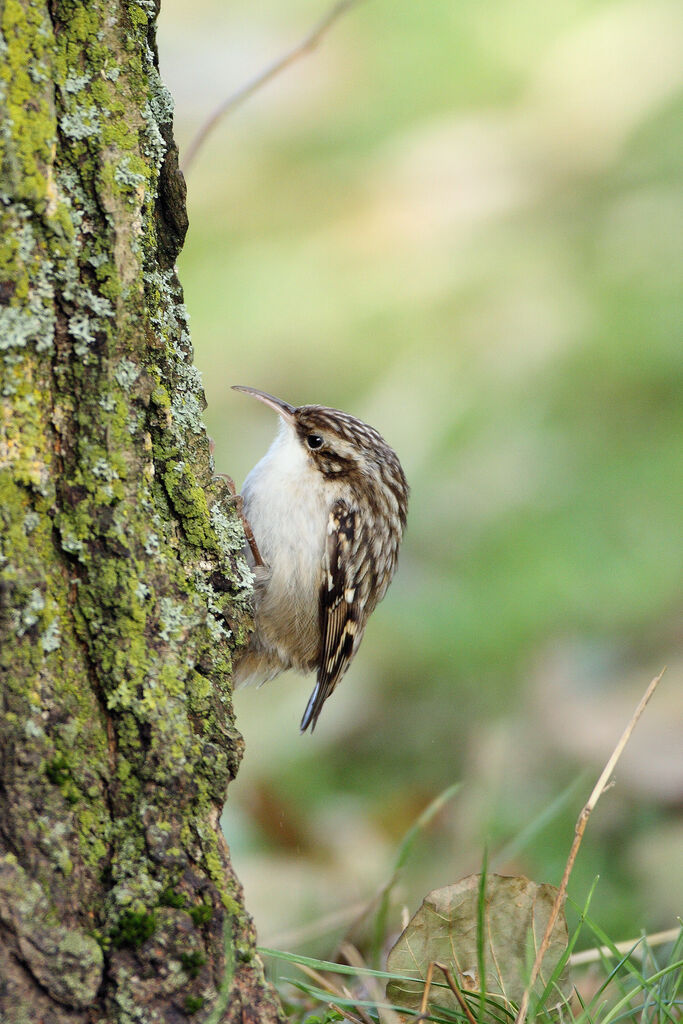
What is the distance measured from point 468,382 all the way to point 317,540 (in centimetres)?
280

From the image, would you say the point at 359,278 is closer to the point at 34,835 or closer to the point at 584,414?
the point at 584,414

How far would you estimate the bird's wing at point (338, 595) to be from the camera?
3121 mm

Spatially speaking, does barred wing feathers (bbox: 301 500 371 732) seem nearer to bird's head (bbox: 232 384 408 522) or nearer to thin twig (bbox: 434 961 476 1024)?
bird's head (bbox: 232 384 408 522)

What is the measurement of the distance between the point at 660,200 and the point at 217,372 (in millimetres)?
2822

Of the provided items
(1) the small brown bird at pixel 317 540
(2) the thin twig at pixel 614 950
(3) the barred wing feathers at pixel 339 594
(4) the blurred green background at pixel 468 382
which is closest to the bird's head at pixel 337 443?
(1) the small brown bird at pixel 317 540

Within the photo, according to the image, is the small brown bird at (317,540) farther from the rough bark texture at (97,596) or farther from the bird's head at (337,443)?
Result: the rough bark texture at (97,596)

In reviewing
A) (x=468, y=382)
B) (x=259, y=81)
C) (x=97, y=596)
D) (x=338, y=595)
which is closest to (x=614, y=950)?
(x=97, y=596)

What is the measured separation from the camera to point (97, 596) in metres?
1.85

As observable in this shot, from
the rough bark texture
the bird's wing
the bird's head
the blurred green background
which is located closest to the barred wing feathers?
the bird's wing

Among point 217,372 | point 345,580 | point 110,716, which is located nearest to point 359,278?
point 217,372

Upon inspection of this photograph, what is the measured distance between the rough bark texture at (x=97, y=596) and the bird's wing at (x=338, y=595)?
1132 mm

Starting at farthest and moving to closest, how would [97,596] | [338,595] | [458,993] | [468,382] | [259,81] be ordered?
[468,382] < [338,595] < [259,81] < [458,993] < [97,596]

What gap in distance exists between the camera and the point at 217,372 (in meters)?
5.93

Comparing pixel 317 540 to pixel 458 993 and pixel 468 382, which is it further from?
pixel 468 382
